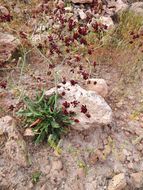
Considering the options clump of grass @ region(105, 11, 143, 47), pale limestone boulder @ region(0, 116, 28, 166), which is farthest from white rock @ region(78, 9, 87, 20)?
pale limestone boulder @ region(0, 116, 28, 166)

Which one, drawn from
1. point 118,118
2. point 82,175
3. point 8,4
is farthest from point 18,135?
point 8,4

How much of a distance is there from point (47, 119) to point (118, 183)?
37.3 inches

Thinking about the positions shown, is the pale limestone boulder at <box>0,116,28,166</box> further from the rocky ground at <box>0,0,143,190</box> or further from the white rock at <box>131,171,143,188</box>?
the white rock at <box>131,171,143,188</box>

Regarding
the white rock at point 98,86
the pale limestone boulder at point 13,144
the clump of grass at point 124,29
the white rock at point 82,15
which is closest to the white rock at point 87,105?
the white rock at point 98,86

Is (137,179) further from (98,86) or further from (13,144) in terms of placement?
(13,144)

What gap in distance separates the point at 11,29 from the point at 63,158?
1.93 m

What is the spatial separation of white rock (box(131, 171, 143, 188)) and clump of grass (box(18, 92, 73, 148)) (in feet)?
2.70

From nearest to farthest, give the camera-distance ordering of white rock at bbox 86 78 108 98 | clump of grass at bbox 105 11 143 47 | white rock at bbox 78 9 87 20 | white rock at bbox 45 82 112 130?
1. white rock at bbox 45 82 112 130
2. white rock at bbox 86 78 108 98
3. clump of grass at bbox 105 11 143 47
4. white rock at bbox 78 9 87 20

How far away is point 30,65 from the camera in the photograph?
4.58 metres

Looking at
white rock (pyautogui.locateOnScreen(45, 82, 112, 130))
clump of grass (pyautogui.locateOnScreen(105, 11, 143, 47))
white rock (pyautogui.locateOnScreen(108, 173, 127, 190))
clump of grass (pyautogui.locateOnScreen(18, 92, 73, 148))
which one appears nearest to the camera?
white rock (pyautogui.locateOnScreen(108, 173, 127, 190))

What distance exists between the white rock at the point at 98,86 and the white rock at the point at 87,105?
18 cm

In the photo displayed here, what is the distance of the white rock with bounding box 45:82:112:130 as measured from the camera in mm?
3789

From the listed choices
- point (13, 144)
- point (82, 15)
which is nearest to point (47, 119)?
point (13, 144)

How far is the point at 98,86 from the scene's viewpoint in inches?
165
